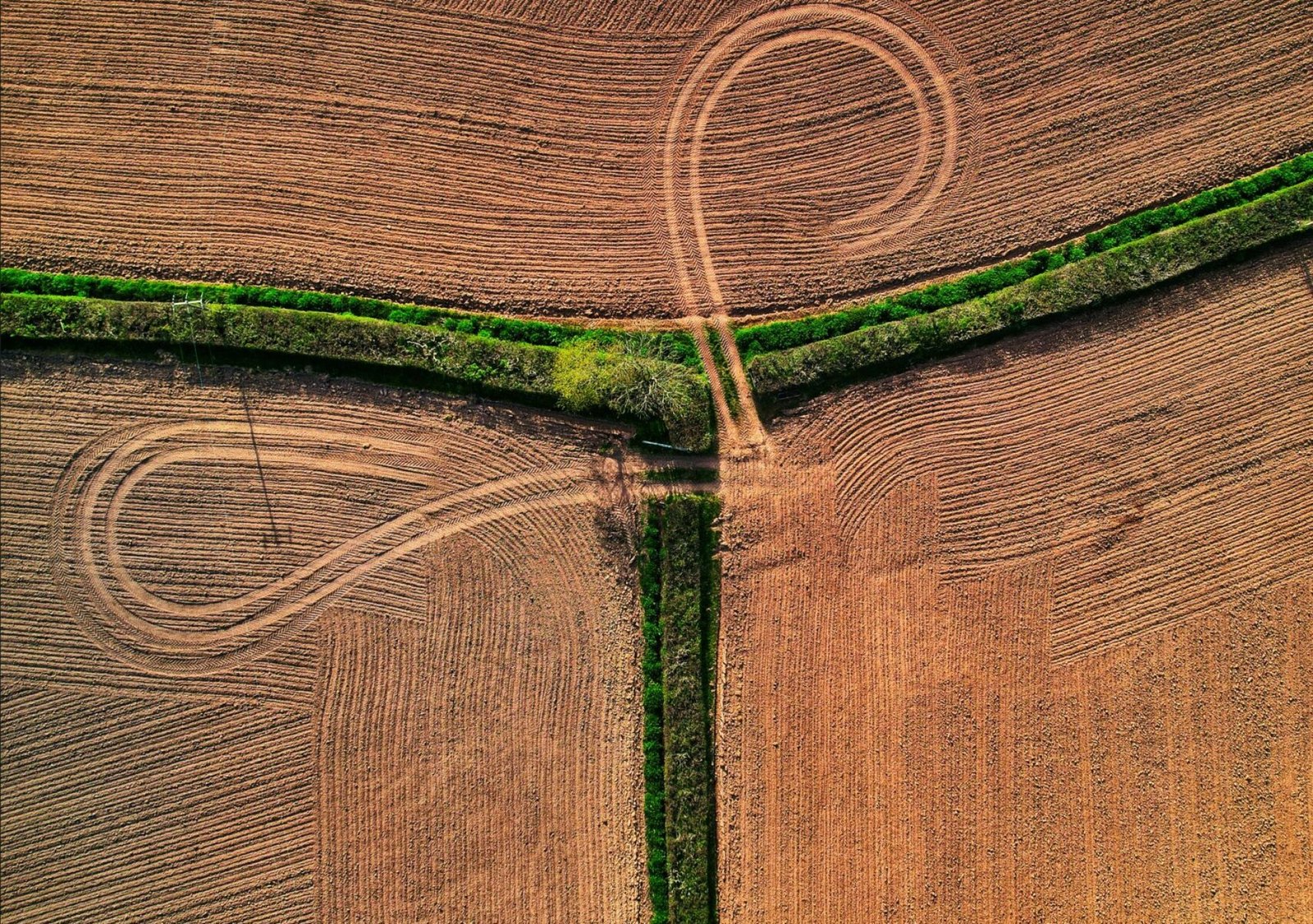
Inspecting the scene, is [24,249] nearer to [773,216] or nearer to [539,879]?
[773,216]

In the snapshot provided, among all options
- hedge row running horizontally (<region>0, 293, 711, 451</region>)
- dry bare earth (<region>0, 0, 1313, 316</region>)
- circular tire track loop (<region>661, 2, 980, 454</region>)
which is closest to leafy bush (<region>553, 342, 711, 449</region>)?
hedge row running horizontally (<region>0, 293, 711, 451</region>)

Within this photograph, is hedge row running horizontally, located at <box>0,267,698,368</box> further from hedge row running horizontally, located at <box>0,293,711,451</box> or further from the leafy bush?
the leafy bush

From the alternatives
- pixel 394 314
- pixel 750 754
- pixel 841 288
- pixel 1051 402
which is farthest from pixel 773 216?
pixel 750 754

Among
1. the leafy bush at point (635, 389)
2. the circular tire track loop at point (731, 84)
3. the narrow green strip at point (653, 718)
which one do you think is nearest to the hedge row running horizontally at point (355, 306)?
the leafy bush at point (635, 389)

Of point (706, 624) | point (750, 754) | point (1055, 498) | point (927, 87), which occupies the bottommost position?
point (750, 754)

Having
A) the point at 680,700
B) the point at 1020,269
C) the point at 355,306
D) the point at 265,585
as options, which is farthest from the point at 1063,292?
the point at 265,585

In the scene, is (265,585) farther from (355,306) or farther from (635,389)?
(635,389)

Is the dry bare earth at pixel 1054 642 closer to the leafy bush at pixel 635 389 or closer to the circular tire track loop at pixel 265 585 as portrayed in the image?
the leafy bush at pixel 635 389

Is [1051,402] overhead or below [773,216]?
below
